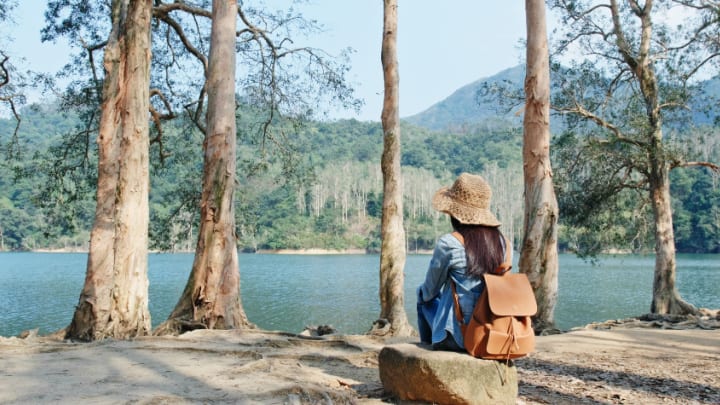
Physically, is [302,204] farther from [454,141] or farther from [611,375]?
[611,375]

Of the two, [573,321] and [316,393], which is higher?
[316,393]

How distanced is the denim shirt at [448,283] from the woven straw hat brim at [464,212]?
0.46ft

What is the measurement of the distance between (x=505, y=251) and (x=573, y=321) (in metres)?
14.9

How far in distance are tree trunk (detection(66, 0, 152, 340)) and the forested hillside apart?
4.63 metres

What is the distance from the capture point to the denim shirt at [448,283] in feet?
10.4

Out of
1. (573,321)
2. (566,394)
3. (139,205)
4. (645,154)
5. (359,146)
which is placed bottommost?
(573,321)

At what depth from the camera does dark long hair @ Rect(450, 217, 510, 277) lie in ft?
10.4

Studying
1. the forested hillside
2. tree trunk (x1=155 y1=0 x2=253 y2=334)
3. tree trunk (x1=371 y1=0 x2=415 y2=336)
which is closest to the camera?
tree trunk (x1=155 y1=0 x2=253 y2=334)

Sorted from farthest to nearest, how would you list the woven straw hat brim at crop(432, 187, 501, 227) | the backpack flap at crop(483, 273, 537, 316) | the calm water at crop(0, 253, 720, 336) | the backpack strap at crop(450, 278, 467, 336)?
the calm water at crop(0, 253, 720, 336) < the woven straw hat brim at crop(432, 187, 501, 227) < the backpack strap at crop(450, 278, 467, 336) < the backpack flap at crop(483, 273, 537, 316)

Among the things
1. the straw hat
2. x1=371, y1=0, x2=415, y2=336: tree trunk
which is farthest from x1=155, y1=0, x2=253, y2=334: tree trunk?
the straw hat

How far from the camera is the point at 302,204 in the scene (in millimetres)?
67688

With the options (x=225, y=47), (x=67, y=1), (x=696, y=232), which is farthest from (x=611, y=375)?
(x=696, y=232)

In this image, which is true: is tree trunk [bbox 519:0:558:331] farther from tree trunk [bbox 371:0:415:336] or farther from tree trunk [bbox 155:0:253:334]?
tree trunk [bbox 155:0:253:334]

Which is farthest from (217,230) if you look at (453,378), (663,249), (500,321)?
(663,249)
